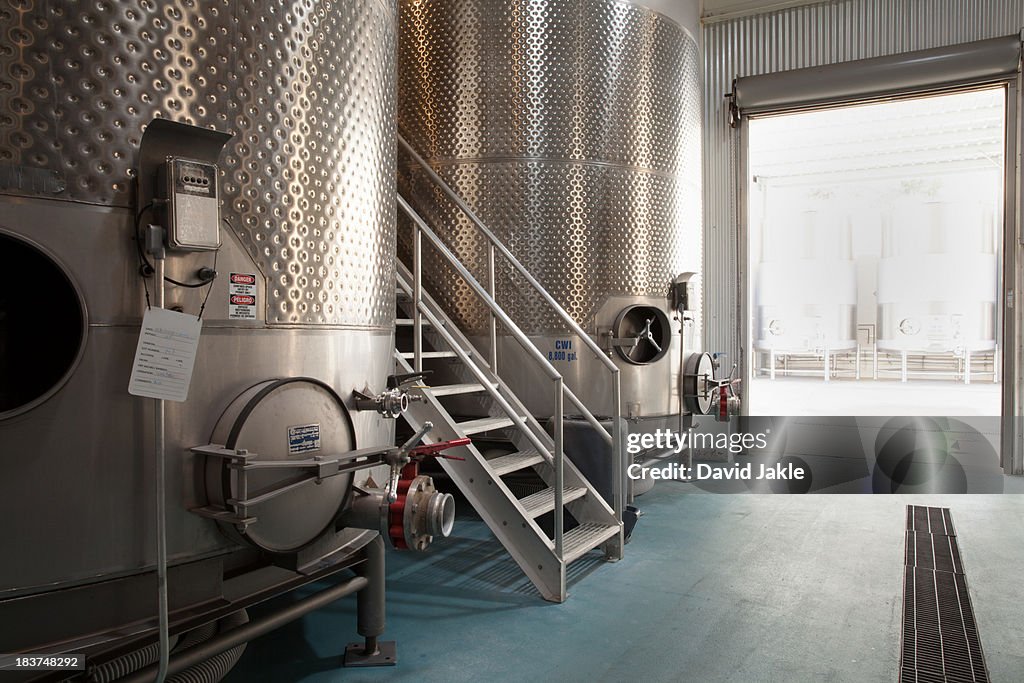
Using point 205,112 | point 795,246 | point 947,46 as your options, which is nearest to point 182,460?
point 205,112

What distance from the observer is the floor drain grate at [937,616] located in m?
3.13

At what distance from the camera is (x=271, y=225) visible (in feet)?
8.06

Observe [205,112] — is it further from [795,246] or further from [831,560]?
[795,246]

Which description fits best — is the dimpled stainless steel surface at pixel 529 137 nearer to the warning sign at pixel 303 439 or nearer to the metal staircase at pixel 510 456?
the metal staircase at pixel 510 456

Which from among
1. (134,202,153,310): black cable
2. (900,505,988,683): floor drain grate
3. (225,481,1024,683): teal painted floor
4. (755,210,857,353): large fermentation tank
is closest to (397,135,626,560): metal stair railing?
(225,481,1024,683): teal painted floor

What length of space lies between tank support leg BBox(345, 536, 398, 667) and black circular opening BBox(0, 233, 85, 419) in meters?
1.52

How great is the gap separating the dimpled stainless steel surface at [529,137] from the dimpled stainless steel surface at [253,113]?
85.6 inches

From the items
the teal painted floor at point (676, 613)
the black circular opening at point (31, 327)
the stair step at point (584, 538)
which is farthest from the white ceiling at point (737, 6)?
the black circular opening at point (31, 327)

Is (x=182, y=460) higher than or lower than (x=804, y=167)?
lower

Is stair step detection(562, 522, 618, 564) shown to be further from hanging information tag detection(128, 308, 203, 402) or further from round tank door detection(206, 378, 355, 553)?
hanging information tag detection(128, 308, 203, 402)

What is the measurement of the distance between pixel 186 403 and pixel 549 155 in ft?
12.1

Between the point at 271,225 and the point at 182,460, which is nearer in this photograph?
the point at 182,460

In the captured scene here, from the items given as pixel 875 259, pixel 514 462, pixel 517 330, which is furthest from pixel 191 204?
pixel 875 259

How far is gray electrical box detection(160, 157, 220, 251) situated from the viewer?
6.91 ft
